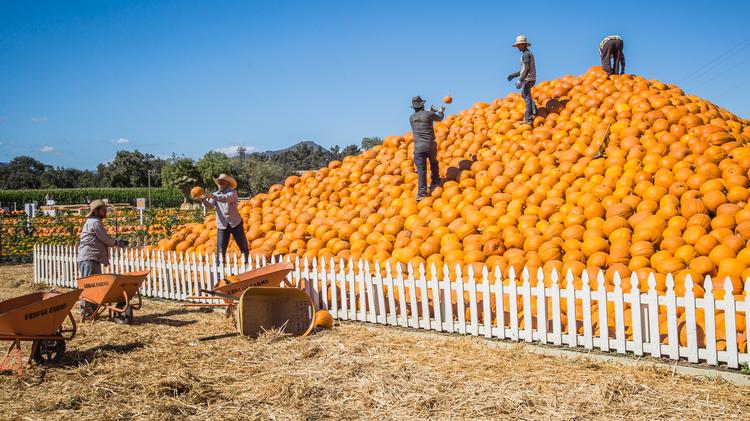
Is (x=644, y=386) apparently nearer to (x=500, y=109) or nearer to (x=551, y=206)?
(x=551, y=206)

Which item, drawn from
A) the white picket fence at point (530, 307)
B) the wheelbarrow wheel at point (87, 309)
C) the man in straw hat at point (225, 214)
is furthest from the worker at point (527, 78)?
the wheelbarrow wheel at point (87, 309)

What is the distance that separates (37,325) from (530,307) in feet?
16.8

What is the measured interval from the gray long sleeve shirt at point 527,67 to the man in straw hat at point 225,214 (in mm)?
6236

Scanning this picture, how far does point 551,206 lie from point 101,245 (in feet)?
22.4

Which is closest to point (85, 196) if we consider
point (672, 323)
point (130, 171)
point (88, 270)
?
point (130, 171)

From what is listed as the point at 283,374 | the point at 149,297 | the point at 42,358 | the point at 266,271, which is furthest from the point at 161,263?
the point at 283,374

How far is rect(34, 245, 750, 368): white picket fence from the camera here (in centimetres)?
511

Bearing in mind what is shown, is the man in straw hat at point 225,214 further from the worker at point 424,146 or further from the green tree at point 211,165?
the green tree at point 211,165

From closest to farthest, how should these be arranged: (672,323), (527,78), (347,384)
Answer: (347,384) → (672,323) → (527,78)

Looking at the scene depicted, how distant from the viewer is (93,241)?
8.44m

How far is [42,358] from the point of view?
589 cm

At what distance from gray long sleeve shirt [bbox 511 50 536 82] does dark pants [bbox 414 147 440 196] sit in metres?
2.87

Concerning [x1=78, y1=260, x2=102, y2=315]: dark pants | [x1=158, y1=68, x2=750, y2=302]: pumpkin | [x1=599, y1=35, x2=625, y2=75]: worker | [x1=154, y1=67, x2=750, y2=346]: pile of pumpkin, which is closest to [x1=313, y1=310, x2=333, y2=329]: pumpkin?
[x1=158, y1=68, x2=750, y2=302]: pumpkin

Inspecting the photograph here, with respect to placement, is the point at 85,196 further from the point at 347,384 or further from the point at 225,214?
the point at 347,384
